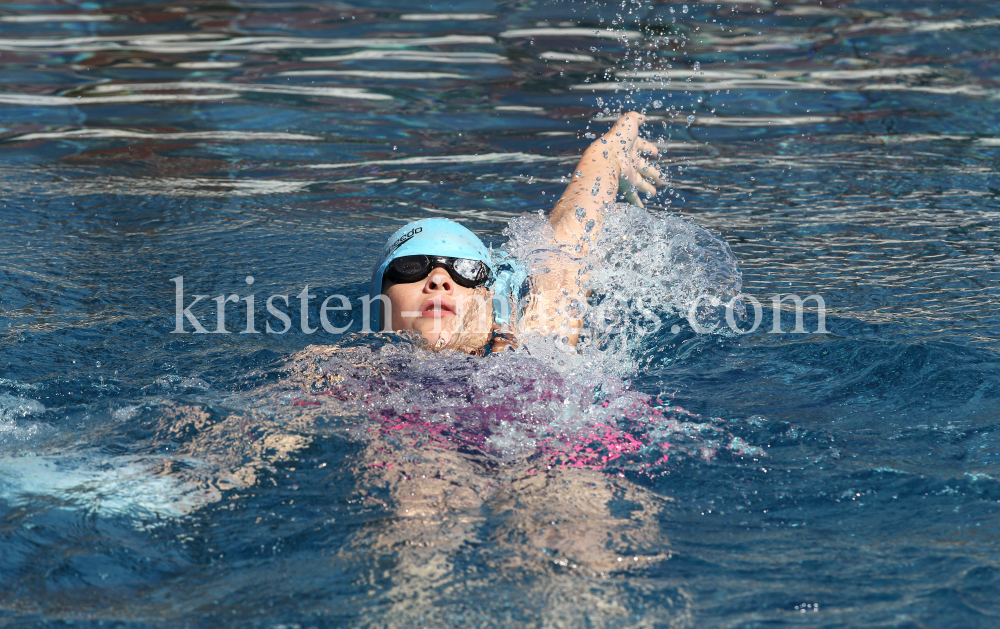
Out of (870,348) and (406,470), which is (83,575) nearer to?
(406,470)

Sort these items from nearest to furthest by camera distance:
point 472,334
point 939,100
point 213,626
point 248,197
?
point 213,626
point 472,334
point 248,197
point 939,100

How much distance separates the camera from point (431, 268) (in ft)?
12.8

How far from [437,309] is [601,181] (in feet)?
4.21

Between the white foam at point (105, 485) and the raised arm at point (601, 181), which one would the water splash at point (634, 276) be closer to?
the raised arm at point (601, 181)

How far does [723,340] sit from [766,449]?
4.05 feet

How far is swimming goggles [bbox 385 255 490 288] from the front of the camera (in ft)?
12.8

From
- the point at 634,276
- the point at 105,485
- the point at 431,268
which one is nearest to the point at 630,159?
the point at 634,276

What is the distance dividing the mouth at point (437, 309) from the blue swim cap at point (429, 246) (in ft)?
0.73

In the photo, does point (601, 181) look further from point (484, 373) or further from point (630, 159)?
point (484, 373)

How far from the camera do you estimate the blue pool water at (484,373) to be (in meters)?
2.33

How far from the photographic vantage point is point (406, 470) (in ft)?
9.28

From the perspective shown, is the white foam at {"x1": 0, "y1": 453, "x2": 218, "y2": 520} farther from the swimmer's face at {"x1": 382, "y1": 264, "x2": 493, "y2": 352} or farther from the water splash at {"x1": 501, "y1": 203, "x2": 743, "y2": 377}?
the water splash at {"x1": 501, "y1": 203, "x2": 743, "y2": 377}

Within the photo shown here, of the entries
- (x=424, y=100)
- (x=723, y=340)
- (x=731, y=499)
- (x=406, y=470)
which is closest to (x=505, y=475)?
(x=406, y=470)

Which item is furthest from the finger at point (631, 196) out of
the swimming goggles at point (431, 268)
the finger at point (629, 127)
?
the swimming goggles at point (431, 268)
